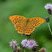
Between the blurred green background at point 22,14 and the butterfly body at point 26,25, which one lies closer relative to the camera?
the butterfly body at point 26,25

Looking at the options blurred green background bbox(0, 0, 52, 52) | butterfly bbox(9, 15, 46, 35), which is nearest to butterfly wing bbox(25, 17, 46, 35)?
butterfly bbox(9, 15, 46, 35)

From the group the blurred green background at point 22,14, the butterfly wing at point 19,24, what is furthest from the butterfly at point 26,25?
the blurred green background at point 22,14

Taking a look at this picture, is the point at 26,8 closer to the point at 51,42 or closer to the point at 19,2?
the point at 19,2

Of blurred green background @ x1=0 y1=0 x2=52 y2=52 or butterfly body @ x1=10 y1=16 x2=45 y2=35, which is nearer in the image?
butterfly body @ x1=10 y1=16 x2=45 y2=35

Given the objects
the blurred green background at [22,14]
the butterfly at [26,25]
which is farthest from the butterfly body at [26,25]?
the blurred green background at [22,14]

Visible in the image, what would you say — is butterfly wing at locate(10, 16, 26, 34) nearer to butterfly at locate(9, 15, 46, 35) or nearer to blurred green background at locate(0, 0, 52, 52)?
butterfly at locate(9, 15, 46, 35)

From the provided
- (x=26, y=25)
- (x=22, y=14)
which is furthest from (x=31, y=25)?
(x=22, y=14)

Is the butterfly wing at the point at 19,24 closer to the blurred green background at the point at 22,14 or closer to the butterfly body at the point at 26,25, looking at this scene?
the butterfly body at the point at 26,25

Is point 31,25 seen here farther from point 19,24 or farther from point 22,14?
point 22,14
